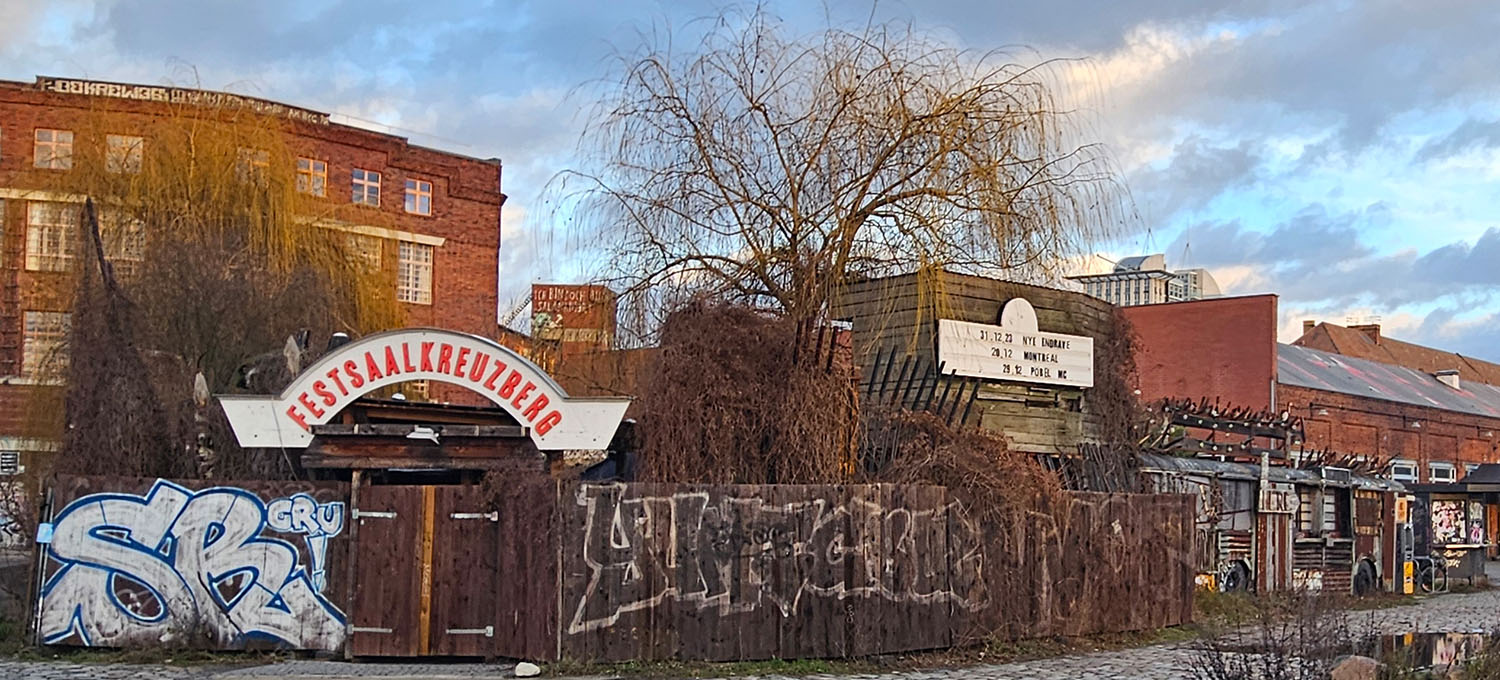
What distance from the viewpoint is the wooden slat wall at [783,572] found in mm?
13938

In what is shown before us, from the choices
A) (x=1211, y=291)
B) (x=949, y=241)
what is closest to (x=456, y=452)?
(x=949, y=241)

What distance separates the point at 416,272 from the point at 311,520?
36.2 metres

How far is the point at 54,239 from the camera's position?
70.8ft

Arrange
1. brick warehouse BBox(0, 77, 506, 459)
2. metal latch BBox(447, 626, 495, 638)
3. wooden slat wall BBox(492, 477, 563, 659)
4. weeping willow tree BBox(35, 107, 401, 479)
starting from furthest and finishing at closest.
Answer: brick warehouse BBox(0, 77, 506, 459) → weeping willow tree BBox(35, 107, 401, 479) → metal latch BBox(447, 626, 495, 638) → wooden slat wall BBox(492, 477, 563, 659)

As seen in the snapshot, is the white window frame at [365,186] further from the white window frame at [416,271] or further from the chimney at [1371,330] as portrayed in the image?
the chimney at [1371,330]

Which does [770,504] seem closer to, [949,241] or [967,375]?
[949,241]

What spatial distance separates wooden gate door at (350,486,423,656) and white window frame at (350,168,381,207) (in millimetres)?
34731

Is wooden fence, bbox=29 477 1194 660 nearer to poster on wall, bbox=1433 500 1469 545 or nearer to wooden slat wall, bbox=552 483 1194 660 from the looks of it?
wooden slat wall, bbox=552 483 1194 660

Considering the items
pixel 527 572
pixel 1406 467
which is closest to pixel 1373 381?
pixel 1406 467

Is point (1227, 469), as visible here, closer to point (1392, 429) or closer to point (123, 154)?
point (123, 154)

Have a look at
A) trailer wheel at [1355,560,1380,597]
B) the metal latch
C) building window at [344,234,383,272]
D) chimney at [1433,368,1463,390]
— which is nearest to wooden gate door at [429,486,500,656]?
the metal latch

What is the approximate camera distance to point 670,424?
15.0 meters

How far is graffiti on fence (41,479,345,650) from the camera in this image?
14.3 meters

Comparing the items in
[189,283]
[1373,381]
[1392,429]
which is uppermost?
[1373,381]
